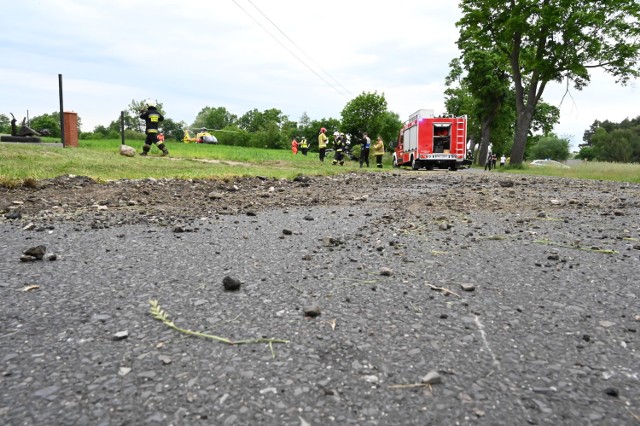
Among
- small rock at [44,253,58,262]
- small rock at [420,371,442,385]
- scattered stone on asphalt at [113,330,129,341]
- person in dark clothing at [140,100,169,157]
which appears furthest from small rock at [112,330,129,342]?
person in dark clothing at [140,100,169,157]

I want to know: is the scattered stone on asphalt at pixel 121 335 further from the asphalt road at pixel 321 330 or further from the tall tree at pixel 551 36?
the tall tree at pixel 551 36

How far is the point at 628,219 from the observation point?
4.68 m

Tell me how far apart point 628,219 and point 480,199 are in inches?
80.1

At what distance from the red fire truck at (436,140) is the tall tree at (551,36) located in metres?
2.89

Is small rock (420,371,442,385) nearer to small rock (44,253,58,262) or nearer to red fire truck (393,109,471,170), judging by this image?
small rock (44,253,58,262)

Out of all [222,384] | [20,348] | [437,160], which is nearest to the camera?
[222,384]

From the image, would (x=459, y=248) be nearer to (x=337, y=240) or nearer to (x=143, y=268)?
(x=337, y=240)

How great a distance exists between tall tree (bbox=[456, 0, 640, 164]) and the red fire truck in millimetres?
2892

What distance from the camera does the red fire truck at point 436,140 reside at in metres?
22.8

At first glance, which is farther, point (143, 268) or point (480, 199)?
point (480, 199)

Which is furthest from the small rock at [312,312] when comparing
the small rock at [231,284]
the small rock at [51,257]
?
the small rock at [51,257]

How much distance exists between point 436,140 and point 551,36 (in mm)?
7299

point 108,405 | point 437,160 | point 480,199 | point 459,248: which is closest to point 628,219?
point 480,199

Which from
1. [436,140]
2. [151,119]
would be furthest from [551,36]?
[151,119]
